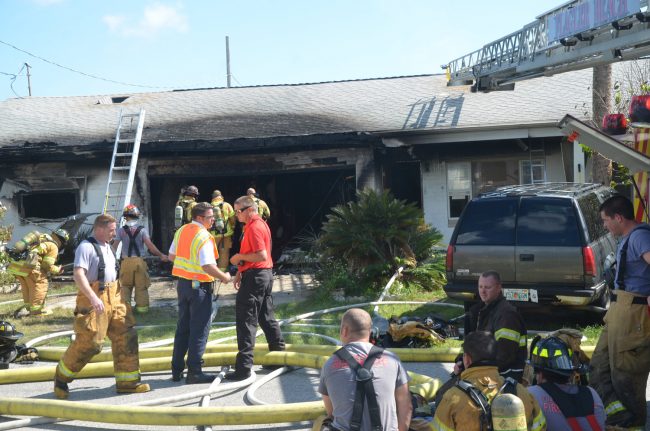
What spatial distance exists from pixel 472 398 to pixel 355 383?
0.62 metres

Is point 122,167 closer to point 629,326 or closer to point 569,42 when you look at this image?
point 569,42

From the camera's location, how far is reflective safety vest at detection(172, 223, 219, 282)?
7156mm

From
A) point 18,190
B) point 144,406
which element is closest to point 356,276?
point 144,406

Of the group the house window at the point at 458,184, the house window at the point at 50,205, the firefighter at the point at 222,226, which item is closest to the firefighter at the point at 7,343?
the firefighter at the point at 222,226

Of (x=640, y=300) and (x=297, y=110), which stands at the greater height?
(x=297, y=110)

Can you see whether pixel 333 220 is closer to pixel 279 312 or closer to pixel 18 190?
pixel 279 312

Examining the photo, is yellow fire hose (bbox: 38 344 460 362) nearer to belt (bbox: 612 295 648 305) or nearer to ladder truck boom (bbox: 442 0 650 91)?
belt (bbox: 612 295 648 305)

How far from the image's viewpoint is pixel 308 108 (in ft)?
59.6

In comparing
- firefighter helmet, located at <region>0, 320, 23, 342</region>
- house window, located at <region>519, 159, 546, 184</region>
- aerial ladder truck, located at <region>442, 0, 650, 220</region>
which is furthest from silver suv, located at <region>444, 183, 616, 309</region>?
house window, located at <region>519, 159, 546, 184</region>

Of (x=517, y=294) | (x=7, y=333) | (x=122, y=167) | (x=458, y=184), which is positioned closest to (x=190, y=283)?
(x=7, y=333)

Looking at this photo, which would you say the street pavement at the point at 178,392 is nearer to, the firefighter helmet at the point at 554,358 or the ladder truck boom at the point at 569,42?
the firefighter helmet at the point at 554,358

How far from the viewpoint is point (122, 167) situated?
1530 cm

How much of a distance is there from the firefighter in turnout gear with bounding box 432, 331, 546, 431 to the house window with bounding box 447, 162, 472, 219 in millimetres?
12272

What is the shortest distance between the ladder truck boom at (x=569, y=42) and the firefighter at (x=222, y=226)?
5.04m
